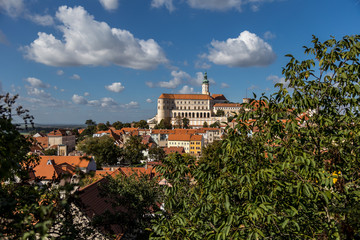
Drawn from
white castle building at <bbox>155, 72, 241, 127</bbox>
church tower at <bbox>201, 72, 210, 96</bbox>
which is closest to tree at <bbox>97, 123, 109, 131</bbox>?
white castle building at <bbox>155, 72, 241, 127</bbox>

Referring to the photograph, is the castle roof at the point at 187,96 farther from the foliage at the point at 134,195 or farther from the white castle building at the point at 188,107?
the foliage at the point at 134,195

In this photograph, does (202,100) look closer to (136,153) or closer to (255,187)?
(136,153)

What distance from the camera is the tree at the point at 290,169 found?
334 centimetres

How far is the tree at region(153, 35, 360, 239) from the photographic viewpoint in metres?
3.34

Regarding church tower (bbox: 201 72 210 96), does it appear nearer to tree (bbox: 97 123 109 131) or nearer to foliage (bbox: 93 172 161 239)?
tree (bbox: 97 123 109 131)

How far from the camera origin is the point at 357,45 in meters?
3.86

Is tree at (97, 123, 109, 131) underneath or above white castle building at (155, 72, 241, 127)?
underneath

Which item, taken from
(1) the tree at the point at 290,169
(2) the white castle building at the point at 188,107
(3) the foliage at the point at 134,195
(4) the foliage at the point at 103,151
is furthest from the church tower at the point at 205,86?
(1) the tree at the point at 290,169

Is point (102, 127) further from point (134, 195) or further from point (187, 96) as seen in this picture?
point (134, 195)

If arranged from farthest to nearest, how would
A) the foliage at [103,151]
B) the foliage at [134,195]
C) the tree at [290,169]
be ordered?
1. the foliage at [103,151]
2. the foliage at [134,195]
3. the tree at [290,169]

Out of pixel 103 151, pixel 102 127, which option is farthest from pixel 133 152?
pixel 102 127

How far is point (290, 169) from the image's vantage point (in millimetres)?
3574

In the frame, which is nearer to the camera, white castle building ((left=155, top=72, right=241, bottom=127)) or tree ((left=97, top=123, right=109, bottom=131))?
tree ((left=97, top=123, right=109, bottom=131))

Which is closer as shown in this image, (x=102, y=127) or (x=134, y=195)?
(x=134, y=195)
